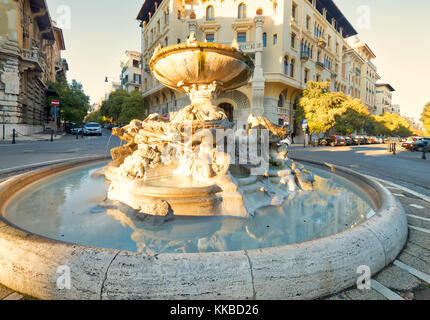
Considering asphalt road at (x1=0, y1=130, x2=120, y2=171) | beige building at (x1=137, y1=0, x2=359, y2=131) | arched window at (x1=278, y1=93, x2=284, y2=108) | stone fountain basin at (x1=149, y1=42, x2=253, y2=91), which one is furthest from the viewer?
arched window at (x1=278, y1=93, x2=284, y2=108)

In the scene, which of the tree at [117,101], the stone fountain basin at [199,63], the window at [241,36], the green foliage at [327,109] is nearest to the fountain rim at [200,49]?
the stone fountain basin at [199,63]

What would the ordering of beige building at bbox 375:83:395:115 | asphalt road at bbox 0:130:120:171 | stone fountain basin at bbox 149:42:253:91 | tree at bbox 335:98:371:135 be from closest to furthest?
1. stone fountain basin at bbox 149:42:253:91
2. asphalt road at bbox 0:130:120:171
3. tree at bbox 335:98:371:135
4. beige building at bbox 375:83:395:115

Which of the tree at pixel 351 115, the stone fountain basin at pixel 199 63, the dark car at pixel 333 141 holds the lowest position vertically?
the dark car at pixel 333 141

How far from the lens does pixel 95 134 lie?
2842 cm

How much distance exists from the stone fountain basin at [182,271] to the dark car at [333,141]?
87.1ft

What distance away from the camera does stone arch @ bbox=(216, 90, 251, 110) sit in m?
25.1

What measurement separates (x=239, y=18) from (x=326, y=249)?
29078mm

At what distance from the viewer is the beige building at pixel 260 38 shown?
2434 cm

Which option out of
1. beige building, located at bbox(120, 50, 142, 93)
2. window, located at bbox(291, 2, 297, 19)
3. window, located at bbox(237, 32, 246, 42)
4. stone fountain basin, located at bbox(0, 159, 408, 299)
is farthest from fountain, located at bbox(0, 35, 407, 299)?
beige building, located at bbox(120, 50, 142, 93)

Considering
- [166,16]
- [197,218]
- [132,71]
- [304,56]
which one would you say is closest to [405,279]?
[197,218]

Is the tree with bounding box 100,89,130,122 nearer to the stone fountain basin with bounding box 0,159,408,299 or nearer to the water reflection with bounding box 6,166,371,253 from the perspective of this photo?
the water reflection with bounding box 6,166,371,253

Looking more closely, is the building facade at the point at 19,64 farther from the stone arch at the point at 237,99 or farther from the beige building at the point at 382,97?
the beige building at the point at 382,97

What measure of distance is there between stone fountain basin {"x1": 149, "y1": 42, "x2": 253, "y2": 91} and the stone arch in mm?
19140
